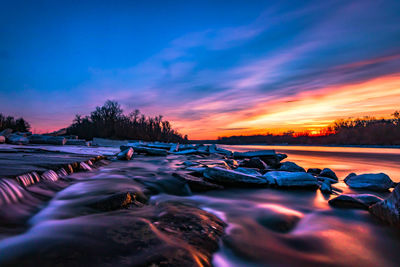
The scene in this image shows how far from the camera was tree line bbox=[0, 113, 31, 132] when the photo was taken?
52.5 feet

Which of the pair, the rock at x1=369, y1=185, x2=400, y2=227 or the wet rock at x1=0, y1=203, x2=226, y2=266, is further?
the rock at x1=369, y1=185, x2=400, y2=227

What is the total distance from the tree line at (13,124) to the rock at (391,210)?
2153 cm

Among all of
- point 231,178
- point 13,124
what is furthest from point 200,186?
point 13,124

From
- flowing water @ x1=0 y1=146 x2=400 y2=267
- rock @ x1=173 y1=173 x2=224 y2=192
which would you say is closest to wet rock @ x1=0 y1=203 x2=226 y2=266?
flowing water @ x1=0 y1=146 x2=400 y2=267

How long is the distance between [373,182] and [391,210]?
84.0 inches

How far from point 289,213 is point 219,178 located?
140 cm

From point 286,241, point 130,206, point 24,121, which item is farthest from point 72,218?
point 24,121

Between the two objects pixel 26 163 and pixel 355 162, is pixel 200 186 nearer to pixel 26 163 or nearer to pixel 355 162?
pixel 26 163

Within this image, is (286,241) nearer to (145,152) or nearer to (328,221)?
(328,221)

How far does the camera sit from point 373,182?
3.38m

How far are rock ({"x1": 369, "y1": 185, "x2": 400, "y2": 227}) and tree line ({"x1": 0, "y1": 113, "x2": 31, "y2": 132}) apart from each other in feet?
70.6

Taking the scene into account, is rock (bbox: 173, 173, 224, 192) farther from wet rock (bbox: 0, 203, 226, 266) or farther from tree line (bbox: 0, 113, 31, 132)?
tree line (bbox: 0, 113, 31, 132)

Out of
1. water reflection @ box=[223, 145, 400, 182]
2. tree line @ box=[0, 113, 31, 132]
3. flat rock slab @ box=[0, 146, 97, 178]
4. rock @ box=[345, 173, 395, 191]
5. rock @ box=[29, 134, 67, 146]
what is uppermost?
tree line @ box=[0, 113, 31, 132]

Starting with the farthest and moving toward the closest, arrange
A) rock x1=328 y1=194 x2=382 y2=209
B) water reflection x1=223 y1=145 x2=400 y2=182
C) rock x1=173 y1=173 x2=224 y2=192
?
water reflection x1=223 y1=145 x2=400 y2=182 < rock x1=173 y1=173 x2=224 y2=192 < rock x1=328 y1=194 x2=382 y2=209
